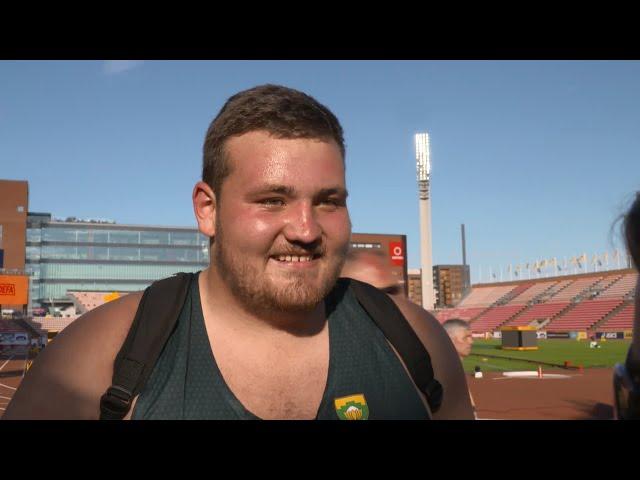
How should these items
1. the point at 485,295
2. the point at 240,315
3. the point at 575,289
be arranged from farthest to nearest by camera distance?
the point at 485,295, the point at 575,289, the point at 240,315

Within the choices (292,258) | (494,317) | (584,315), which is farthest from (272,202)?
(494,317)

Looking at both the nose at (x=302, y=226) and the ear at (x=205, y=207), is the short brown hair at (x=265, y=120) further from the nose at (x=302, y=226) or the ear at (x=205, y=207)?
the nose at (x=302, y=226)

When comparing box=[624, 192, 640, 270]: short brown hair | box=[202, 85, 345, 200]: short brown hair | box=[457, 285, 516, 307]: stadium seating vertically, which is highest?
box=[457, 285, 516, 307]: stadium seating

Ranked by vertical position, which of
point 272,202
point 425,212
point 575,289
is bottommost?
point 272,202

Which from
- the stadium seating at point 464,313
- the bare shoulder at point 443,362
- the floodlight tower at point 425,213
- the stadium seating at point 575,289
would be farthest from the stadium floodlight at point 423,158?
the bare shoulder at point 443,362

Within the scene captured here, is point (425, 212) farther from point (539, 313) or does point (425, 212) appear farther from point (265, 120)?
point (265, 120)

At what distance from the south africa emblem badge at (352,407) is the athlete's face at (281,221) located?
28 centimetres

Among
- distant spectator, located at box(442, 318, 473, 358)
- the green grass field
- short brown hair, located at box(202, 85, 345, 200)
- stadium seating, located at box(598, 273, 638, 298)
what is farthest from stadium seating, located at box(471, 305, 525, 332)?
short brown hair, located at box(202, 85, 345, 200)

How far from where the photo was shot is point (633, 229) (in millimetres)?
1363

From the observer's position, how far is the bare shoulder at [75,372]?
1.42 m

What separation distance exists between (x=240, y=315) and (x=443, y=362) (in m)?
0.69

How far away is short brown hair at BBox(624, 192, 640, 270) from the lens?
1.34m

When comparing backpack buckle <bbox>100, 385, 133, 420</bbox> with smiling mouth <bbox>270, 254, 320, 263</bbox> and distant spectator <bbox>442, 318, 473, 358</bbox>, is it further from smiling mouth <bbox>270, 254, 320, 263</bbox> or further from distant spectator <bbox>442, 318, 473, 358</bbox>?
distant spectator <bbox>442, 318, 473, 358</bbox>
